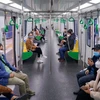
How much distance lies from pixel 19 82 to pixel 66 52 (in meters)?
5.12

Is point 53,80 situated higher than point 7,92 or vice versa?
point 7,92

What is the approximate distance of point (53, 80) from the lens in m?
6.75

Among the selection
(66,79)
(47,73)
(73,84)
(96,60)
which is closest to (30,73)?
(47,73)

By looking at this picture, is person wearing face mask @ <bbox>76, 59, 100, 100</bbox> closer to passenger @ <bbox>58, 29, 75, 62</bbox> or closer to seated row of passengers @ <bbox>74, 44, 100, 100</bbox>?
seated row of passengers @ <bbox>74, 44, 100, 100</bbox>

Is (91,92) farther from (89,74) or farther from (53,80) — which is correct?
(53,80)

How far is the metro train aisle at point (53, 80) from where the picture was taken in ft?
17.7

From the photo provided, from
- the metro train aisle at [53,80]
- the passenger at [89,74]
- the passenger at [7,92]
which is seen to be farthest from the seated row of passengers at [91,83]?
the passenger at [7,92]

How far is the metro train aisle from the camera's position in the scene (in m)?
5.40

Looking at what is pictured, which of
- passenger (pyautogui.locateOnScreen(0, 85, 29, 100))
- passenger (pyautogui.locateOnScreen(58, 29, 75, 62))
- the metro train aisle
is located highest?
passenger (pyautogui.locateOnScreen(58, 29, 75, 62))

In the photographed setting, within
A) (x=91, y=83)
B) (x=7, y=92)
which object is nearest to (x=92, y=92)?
(x=91, y=83)

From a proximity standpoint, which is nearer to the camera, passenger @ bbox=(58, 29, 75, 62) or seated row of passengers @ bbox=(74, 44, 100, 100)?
seated row of passengers @ bbox=(74, 44, 100, 100)

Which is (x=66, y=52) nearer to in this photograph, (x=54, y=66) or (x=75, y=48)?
(x=75, y=48)

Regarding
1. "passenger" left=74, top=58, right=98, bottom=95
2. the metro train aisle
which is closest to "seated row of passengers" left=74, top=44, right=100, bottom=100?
"passenger" left=74, top=58, right=98, bottom=95

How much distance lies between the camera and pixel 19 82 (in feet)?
16.3
